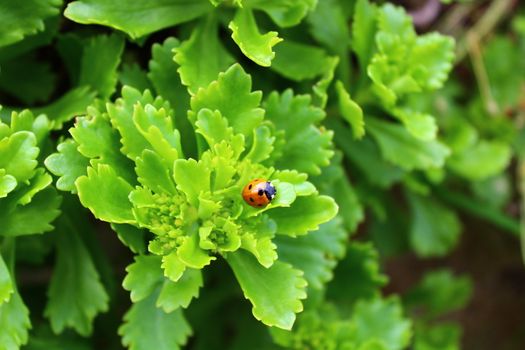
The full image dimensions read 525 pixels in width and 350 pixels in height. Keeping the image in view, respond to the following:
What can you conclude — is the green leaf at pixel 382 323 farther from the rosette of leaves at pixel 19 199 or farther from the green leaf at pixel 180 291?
the rosette of leaves at pixel 19 199

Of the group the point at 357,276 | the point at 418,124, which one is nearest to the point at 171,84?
the point at 418,124

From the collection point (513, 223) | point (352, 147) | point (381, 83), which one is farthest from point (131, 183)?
point (513, 223)

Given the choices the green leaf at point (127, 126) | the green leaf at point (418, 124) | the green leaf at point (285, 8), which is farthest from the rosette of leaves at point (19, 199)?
the green leaf at point (418, 124)

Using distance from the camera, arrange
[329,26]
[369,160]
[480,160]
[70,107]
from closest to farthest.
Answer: [70,107] < [329,26] < [369,160] < [480,160]

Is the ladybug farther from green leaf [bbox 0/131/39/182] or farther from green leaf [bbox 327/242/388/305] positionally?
green leaf [bbox 327/242/388/305]

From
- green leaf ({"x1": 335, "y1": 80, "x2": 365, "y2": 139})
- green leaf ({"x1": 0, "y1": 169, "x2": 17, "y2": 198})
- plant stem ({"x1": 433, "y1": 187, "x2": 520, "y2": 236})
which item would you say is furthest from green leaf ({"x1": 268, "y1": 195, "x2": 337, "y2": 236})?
plant stem ({"x1": 433, "y1": 187, "x2": 520, "y2": 236})

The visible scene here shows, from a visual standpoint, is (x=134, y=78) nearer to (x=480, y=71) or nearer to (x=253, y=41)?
(x=253, y=41)
